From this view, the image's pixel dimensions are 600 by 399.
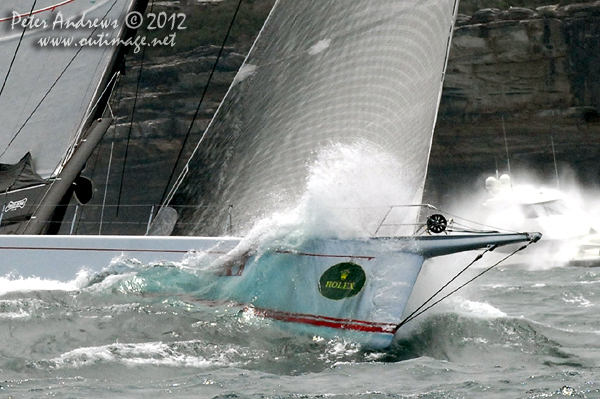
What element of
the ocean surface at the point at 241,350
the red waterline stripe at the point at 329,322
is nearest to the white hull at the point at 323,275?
the red waterline stripe at the point at 329,322

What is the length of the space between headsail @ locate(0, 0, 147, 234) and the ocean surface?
2.55 m

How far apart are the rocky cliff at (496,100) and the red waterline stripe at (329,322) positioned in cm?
1732

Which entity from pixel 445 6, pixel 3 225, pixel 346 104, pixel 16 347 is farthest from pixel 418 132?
pixel 3 225

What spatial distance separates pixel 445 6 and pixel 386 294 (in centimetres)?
276

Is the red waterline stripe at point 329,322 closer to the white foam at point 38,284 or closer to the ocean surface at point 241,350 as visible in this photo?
the ocean surface at point 241,350

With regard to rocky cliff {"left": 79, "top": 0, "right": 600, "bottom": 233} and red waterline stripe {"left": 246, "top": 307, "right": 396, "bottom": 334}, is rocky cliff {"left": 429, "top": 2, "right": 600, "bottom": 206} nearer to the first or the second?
rocky cliff {"left": 79, "top": 0, "right": 600, "bottom": 233}

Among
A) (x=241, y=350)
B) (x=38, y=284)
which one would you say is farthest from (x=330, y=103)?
(x=38, y=284)

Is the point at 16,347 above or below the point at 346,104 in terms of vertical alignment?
below

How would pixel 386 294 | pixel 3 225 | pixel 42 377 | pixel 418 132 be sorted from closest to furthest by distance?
1. pixel 42 377
2. pixel 386 294
3. pixel 418 132
4. pixel 3 225

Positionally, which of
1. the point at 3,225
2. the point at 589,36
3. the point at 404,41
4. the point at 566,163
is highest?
the point at 589,36

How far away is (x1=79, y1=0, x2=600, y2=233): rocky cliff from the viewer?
25.6m

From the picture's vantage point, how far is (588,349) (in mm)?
6824

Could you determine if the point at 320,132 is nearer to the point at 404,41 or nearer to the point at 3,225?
the point at 404,41

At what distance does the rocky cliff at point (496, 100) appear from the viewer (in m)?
25.6
